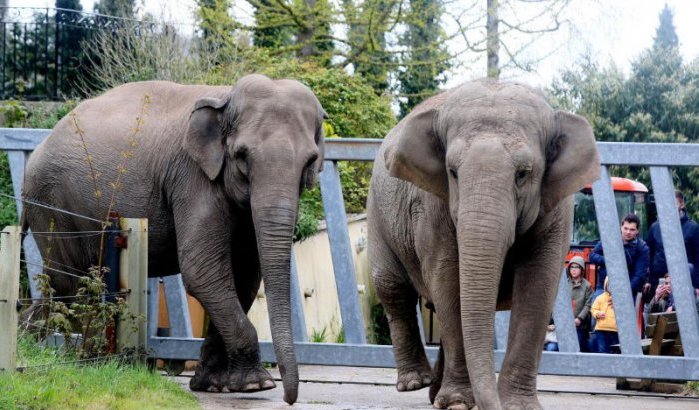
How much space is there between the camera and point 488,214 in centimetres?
713

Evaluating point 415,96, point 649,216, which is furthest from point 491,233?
point 415,96

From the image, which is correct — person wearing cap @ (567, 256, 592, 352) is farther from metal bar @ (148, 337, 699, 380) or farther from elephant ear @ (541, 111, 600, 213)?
elephant ear @ (541, 111, 600, 213)

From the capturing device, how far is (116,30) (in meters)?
23.3

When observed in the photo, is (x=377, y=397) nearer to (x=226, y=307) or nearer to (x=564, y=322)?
(x=226, y=307)

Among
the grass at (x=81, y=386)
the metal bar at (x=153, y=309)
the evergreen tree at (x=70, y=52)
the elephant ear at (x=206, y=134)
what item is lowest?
the grass at (x=81, y=386)

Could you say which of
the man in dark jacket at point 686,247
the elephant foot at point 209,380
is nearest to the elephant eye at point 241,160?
the elephant foot at point 209,380

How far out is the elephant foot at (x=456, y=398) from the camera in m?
8.12

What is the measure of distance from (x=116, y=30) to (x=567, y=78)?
15892mm

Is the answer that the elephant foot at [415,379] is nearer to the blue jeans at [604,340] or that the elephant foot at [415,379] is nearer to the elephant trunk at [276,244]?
the elephant trunk at [276,244]

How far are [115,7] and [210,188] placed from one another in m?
20.7

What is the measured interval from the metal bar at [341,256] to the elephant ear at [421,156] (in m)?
2.71

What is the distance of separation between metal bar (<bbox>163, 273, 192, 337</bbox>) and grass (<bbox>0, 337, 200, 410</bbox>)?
1.90 meters

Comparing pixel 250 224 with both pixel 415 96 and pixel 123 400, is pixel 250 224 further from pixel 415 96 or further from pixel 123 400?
pixel 415 96

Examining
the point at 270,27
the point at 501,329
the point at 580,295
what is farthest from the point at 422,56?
the point at 501,329
